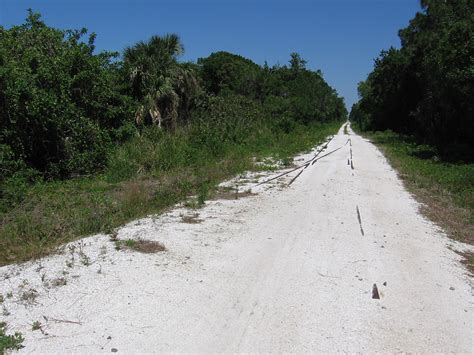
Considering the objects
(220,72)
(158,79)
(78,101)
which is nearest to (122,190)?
(78,101)

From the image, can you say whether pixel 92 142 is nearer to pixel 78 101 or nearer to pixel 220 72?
pixel 78 101

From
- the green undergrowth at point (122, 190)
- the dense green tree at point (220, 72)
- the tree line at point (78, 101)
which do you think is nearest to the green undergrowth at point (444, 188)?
the green undergrowth at point (122, 190)

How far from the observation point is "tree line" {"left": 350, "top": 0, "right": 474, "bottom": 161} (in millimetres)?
20297

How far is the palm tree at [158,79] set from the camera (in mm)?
23219

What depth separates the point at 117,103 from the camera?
19203mm

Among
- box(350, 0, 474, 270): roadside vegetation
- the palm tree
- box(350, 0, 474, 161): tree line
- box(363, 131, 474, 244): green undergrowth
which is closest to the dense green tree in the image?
box(350, 0, 474, 161): tree line

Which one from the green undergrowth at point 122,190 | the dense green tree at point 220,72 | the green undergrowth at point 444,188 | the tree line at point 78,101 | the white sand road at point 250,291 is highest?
the dense green tree at point 220,72

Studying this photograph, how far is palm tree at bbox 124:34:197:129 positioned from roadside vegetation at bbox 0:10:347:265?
6cm

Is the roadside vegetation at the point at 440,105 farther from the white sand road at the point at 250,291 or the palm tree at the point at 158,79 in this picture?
the palm tree at the point at 158,79

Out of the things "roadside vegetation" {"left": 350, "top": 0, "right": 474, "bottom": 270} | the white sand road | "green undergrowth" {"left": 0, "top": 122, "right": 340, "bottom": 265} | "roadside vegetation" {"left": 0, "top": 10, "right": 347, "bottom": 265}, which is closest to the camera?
the white sand road

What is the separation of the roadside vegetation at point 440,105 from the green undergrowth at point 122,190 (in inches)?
240

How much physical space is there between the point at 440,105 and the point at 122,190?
20.7 metres

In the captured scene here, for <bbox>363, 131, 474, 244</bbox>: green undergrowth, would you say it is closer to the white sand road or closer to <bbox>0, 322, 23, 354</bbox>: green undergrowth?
the white sand road

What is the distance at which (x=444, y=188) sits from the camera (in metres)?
14.2
